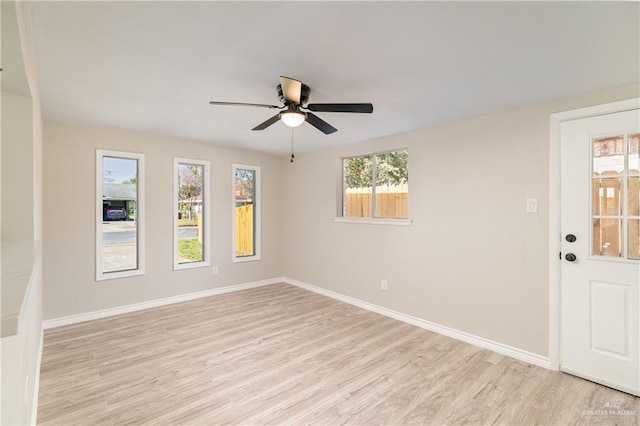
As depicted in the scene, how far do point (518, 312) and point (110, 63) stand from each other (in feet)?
13.1

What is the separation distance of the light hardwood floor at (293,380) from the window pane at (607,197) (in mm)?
1415

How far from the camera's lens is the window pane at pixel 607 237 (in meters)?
2.42

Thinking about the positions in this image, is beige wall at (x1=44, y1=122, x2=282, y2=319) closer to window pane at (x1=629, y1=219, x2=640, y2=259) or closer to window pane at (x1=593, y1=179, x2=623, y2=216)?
window pane at (x1=593, y1=179, x2=623, y2=216)

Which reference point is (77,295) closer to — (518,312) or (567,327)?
(518,312)

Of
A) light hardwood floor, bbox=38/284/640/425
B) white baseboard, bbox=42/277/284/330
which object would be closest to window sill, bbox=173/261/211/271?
white baseboard, bbox=42/277/284/330

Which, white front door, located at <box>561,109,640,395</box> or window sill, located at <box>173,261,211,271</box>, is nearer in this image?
white front door, located at <box>561,109,640,395</box>

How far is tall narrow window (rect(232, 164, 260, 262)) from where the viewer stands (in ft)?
17.0

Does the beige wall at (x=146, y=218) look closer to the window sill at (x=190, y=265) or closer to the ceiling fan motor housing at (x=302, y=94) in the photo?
the window sill at (x=190, y=265)

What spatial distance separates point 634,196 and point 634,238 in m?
0.33

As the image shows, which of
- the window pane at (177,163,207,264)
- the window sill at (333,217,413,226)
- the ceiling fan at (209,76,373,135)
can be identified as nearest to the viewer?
the ceiling fan at (209,76,373,135)

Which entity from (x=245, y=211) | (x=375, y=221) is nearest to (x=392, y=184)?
(x=375, y=221)

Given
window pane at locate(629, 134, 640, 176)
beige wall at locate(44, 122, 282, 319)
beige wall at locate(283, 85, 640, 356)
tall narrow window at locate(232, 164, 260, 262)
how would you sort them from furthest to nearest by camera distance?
tall narrow window at locate(232, 164, 260, 262), beige wall at locate(44, 122, 282, 319), beige wall at locate(283, 85, 640, 356), window pane at locate(629, 134, 640, 176)

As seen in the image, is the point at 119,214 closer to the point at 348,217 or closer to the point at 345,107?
the point at 348,217

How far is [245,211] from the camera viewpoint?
537 cm
